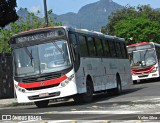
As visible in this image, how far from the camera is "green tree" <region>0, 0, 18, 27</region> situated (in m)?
28.1

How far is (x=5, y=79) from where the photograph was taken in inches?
1151

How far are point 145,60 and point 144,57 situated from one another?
267 millimetres

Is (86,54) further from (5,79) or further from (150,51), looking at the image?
(150,51)

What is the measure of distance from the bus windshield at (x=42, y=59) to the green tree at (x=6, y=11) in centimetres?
999

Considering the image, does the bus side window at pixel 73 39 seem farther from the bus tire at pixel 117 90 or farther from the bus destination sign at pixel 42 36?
the bus tire at pixel 117 90

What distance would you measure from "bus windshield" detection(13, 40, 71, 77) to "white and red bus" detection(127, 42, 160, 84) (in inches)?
838

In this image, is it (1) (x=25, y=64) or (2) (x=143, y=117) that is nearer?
(2) (x=143, y=117)

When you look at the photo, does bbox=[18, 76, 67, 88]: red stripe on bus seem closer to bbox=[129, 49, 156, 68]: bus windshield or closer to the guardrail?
the guardrail

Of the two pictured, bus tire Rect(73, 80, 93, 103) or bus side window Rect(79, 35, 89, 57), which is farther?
bus side window Rect(79, 35, 89, 57)

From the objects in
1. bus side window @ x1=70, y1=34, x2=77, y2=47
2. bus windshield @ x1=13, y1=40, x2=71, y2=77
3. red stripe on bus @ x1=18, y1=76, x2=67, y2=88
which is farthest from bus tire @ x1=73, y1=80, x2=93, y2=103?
bus side window @ x1=70, y1=34, x2=77, y2=47

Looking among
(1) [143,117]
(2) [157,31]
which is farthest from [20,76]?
(2) [157,31]

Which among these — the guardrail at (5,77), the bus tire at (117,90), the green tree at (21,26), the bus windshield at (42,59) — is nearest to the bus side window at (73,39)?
the bus windshield at (42,59)

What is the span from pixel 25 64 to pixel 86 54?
2.92 m

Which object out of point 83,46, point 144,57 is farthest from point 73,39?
point 144,57
